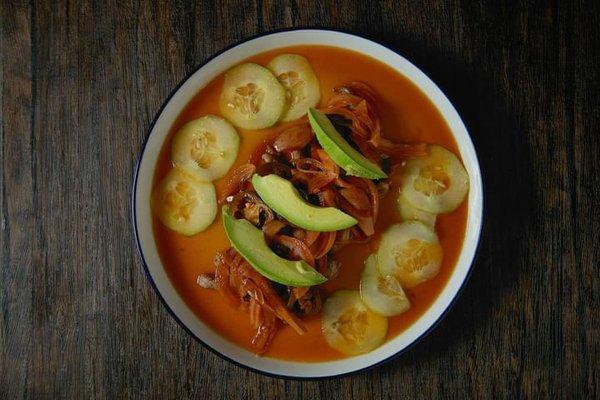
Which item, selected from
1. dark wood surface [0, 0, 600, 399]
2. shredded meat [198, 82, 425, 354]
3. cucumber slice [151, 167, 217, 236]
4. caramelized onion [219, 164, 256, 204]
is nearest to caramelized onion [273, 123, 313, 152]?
shredded meat [198, 82, 425, 354]

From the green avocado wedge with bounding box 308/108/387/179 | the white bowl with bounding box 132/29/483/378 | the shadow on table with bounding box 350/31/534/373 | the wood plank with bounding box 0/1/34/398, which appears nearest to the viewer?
the green avocado wedge with bounding box 308/108/387/179

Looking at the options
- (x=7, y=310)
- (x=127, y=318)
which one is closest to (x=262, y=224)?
(x=127, y=318)

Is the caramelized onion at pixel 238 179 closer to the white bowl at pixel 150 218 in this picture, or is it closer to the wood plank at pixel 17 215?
the white bowl at pixel 150 218

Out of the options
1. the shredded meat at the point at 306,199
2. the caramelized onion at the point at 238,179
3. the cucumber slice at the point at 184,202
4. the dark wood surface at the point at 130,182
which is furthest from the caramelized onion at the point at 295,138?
the dark wood surface at the point at 130,182

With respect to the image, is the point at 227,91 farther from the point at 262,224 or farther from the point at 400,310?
the point at 400,310

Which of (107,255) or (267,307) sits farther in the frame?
(107,255)

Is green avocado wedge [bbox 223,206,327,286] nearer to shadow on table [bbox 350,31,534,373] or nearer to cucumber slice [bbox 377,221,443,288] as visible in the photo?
cucumber slice [bbox 377,221,443,288]
